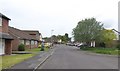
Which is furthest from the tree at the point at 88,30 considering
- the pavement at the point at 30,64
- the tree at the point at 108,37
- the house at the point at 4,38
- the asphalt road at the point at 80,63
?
the pavement at the point at 30,64

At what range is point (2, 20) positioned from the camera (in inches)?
1451

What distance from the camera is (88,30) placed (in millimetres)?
67625

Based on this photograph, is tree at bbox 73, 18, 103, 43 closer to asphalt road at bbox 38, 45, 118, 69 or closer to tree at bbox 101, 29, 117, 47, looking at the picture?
tree at bbox 101, 29, 117, 47

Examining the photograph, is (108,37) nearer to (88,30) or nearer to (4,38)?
(88,30)

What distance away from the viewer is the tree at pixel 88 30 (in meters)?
66.8

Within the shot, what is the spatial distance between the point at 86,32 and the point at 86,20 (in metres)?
3.95

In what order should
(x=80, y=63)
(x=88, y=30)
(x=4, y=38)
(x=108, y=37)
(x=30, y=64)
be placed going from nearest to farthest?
(x=30, y=64) → (x=80, y=63) → (x=4, y=38) → (x=88, y=30) → (x=108, y=37)

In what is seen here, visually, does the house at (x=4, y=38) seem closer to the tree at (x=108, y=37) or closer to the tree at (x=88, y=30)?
the tree at (x=88, y=30)

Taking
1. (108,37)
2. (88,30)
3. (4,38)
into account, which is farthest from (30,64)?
(108,37)

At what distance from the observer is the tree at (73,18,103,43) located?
6675 cm

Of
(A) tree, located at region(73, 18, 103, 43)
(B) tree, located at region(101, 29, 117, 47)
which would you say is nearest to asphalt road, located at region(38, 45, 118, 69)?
(A) tree, located at region(73, 18, 103, 43)

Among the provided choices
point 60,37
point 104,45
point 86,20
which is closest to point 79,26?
point 86,20

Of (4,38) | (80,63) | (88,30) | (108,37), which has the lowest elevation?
(80,63)

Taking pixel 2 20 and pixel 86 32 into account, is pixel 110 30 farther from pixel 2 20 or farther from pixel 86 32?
pixel 2 20
